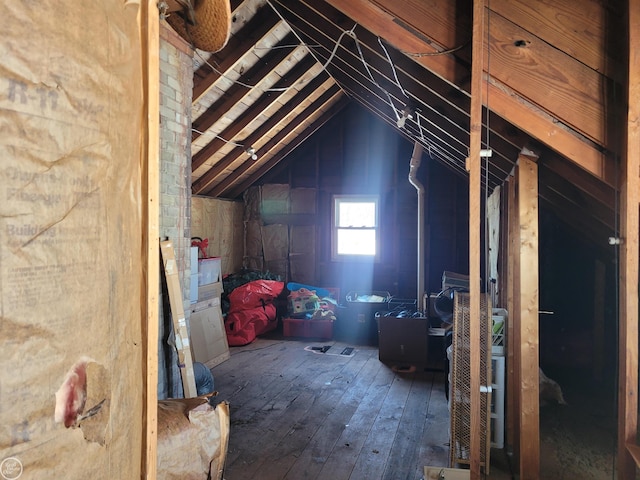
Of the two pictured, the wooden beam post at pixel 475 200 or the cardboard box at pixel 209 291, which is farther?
the cardboard box at pixel 209 291

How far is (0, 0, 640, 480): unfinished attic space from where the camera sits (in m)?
0.81

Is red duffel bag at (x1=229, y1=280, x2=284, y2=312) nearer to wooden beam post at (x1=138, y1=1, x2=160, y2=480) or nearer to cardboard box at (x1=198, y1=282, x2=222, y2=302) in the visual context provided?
cardboard box at (x1=198, y1=282, x2=222, y2=302)

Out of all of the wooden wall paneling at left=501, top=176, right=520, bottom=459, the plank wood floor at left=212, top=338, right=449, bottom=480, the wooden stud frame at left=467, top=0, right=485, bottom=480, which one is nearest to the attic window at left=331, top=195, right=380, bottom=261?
the plank wood floor at left=212, top=338, right=449, bottom=480

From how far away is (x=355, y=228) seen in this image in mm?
6766

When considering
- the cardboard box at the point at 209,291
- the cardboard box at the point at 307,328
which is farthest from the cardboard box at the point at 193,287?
the cardboard box at the point at 307,328

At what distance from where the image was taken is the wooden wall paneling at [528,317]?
2264 millimetres

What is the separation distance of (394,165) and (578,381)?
369 cm

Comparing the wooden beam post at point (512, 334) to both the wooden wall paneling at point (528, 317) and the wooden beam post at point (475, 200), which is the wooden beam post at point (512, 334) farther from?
the wooden beam post at point (475, 200)

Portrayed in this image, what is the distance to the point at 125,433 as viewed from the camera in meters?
0.98

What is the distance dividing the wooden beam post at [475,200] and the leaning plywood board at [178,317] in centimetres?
185

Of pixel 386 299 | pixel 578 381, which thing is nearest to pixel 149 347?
pixel 578 381

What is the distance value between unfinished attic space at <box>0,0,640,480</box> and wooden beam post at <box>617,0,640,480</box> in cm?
1

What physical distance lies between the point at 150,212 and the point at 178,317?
1928 mm

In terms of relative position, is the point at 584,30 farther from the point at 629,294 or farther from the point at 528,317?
the point at 528,317
